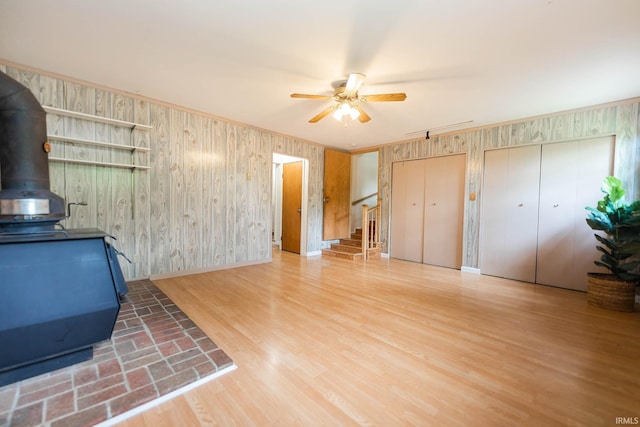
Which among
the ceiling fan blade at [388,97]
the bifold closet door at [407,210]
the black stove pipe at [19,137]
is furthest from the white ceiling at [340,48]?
the bifold closet door at [407,210]

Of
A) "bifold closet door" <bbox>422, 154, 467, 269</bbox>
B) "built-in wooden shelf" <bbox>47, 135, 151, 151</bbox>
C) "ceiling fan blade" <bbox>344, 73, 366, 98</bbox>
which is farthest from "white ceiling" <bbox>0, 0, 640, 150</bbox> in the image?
"bifold closet door" <bbox>422, 154, 467, 269</bbox>

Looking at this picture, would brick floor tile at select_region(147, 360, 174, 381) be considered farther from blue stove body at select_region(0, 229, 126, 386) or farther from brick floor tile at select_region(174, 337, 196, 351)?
blue stove body at select_region(0, 229, 126, 386)

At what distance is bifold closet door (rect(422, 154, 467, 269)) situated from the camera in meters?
4.58

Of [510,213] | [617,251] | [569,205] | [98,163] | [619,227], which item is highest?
[98,163]

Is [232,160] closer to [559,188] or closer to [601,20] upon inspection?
[601,20]

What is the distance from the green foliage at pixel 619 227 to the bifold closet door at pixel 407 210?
2.44 meters

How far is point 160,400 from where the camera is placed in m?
1.42

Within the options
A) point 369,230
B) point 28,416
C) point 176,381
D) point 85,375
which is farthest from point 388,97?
point 369,230

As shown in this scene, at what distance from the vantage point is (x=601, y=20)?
5.85ft

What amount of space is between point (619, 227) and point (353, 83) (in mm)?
3383

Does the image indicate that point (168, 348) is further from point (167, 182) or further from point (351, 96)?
point (351, 96)

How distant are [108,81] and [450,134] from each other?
5.03 metres

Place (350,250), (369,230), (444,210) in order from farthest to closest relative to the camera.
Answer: (369,230)
(350,250)
(444,210)

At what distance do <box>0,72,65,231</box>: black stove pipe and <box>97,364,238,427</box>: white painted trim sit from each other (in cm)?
148
